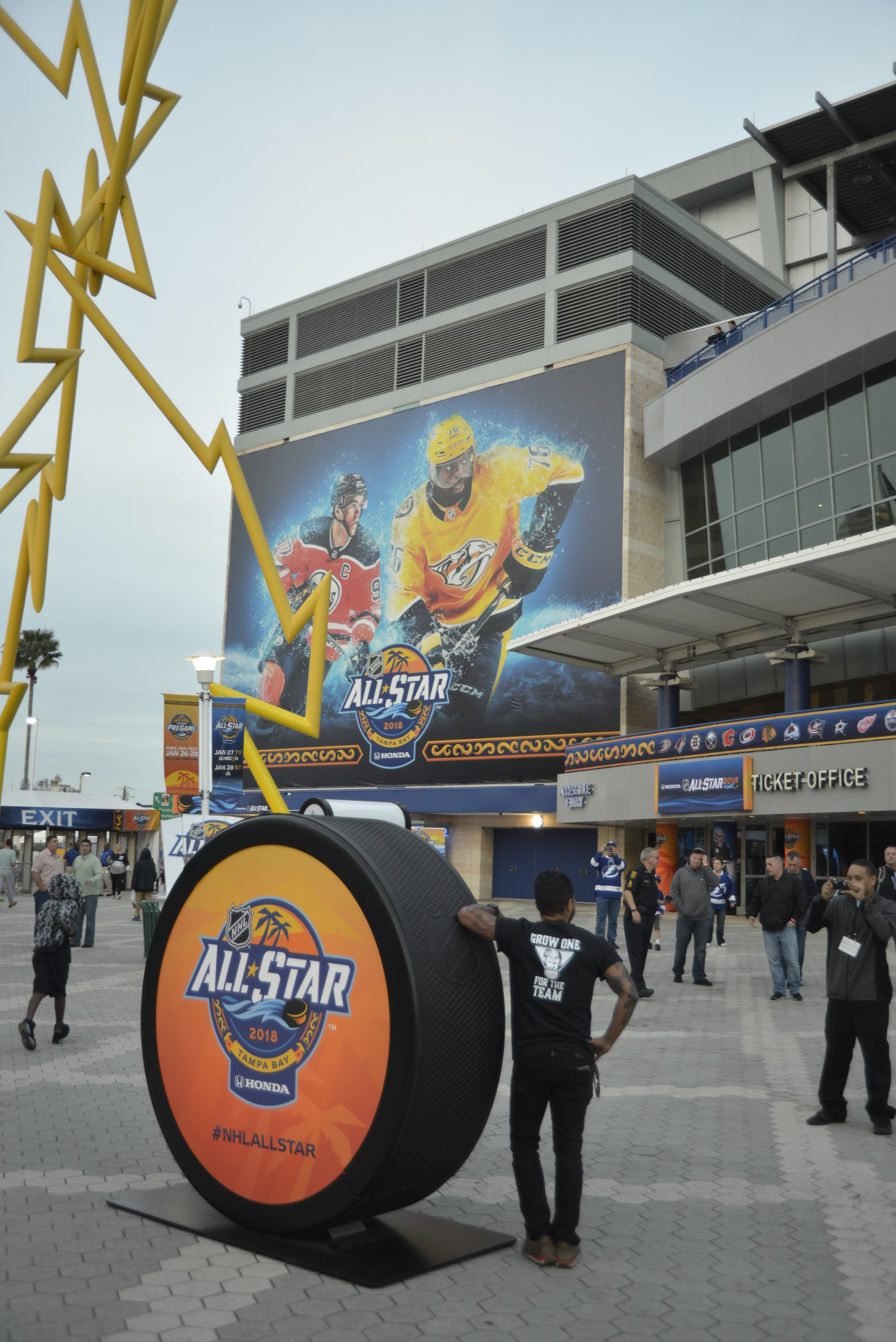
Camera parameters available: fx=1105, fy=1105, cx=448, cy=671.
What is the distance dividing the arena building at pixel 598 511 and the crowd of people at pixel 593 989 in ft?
41.2

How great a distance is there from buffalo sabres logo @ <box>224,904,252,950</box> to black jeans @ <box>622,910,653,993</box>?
29.1ft

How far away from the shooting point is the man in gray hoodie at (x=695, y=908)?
574 inches

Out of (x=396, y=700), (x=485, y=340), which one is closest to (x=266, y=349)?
(x=485, y=340)

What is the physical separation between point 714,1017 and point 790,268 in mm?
43405

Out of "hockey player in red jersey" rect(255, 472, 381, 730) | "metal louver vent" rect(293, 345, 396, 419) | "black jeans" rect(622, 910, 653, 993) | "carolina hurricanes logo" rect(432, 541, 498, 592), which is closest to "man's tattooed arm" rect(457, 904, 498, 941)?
"black jeans" rect(622, 910, 653, 993)

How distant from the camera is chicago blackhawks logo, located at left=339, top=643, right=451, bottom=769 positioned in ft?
128

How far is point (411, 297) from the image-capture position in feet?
144

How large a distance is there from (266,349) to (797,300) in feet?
84.9

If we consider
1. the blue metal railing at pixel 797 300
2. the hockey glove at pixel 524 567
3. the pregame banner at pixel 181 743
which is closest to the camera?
the pregame banner at pixel 181 743

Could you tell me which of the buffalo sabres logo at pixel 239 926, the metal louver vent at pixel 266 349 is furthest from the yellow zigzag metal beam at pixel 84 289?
the metal louver vent at pixel 266 349

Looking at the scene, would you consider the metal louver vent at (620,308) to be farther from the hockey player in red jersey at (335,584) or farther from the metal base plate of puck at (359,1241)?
the metal base plate of puck at (359,1241)

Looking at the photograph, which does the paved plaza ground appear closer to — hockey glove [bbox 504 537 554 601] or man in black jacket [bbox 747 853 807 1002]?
man in black jacket [bbox 747 853 807 1002]

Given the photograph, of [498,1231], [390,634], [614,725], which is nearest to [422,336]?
[390,634]

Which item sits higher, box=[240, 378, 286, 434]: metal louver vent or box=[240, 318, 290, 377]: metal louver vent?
box=[240, 318, 290, 377]: metal louver vent
